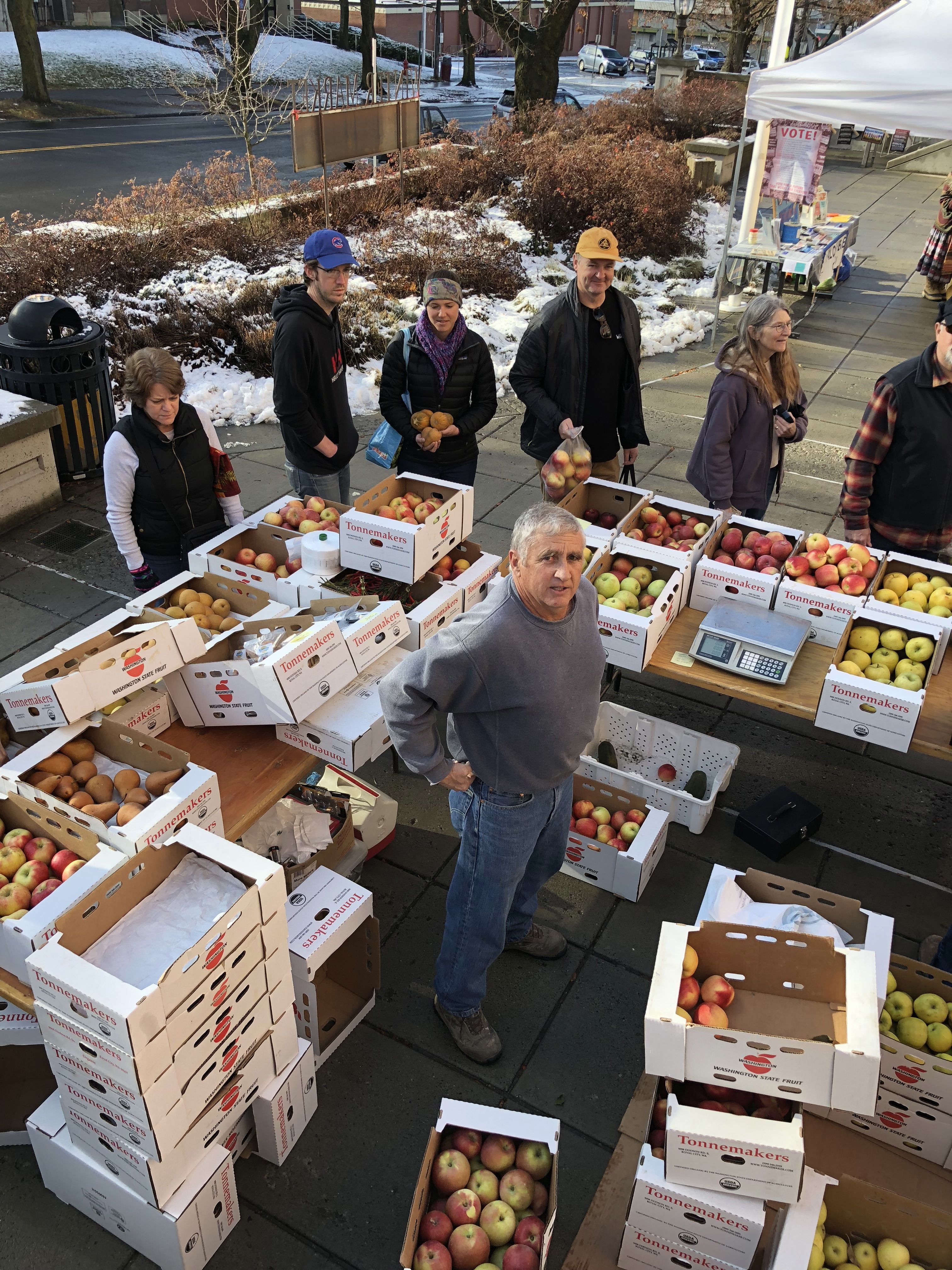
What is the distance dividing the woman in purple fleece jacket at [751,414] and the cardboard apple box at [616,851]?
1.84m

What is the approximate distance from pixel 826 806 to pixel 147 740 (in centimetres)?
363

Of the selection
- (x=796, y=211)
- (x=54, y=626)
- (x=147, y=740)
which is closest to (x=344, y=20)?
(x=796, y=211)

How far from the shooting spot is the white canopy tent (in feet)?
24.5

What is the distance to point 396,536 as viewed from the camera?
483 cm

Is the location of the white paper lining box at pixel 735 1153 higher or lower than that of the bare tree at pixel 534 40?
lower

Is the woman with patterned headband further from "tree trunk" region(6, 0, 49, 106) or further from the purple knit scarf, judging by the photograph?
"tree trunk" region(6, 0, 49, 106)

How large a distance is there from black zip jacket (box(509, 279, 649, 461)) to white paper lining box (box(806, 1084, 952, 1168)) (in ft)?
13.0

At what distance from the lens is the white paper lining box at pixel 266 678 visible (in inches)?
156

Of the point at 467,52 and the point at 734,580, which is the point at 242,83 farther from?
the point at 467,52

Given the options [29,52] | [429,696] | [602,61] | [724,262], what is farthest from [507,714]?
[602,61]

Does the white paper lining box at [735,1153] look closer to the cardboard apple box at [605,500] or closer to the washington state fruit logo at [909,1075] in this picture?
the washington state fruit logo at [909,1075]

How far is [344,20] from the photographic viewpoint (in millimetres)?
42281

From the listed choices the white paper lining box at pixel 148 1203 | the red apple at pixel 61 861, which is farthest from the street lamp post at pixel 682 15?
the white paper lining box at pixel 148 1203

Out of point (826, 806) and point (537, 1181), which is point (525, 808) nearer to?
point (537, 1181)
